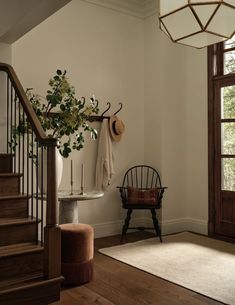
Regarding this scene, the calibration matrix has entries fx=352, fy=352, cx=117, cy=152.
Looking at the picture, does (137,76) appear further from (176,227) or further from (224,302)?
(224,302)

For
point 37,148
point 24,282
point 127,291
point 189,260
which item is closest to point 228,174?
point 189,260

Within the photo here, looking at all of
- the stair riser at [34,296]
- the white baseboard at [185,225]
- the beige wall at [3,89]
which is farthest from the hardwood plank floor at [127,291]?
the beige wall at [3,89]

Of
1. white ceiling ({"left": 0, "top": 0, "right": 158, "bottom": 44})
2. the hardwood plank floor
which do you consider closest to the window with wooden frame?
the hardwood plank floor

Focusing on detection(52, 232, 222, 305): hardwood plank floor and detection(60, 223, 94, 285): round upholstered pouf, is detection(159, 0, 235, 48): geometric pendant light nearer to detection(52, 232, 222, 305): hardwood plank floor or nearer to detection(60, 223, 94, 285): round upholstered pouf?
detection(60, 223, 94, 285): round upholstered pouf

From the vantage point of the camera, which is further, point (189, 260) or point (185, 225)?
point (185, 225)

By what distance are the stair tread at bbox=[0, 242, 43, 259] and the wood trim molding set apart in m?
3.39

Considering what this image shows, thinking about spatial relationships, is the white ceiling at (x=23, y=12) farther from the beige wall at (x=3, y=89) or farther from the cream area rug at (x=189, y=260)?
the cream area rug at (x=189, y=260)

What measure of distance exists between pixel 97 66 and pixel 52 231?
269 centimetres

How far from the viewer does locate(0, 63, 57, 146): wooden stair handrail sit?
9.43 feet

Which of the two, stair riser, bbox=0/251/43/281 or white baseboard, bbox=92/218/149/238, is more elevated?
stair riser, bbox=0/251/43/281

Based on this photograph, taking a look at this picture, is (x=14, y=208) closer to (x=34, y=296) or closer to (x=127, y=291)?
(x=34, y=296)

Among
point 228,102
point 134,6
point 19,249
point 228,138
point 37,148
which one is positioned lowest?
point 19,249

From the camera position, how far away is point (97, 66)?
15.8 ft

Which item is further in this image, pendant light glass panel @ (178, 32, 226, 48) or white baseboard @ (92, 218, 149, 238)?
white baseboard @ (92, 218, 149, 238)
